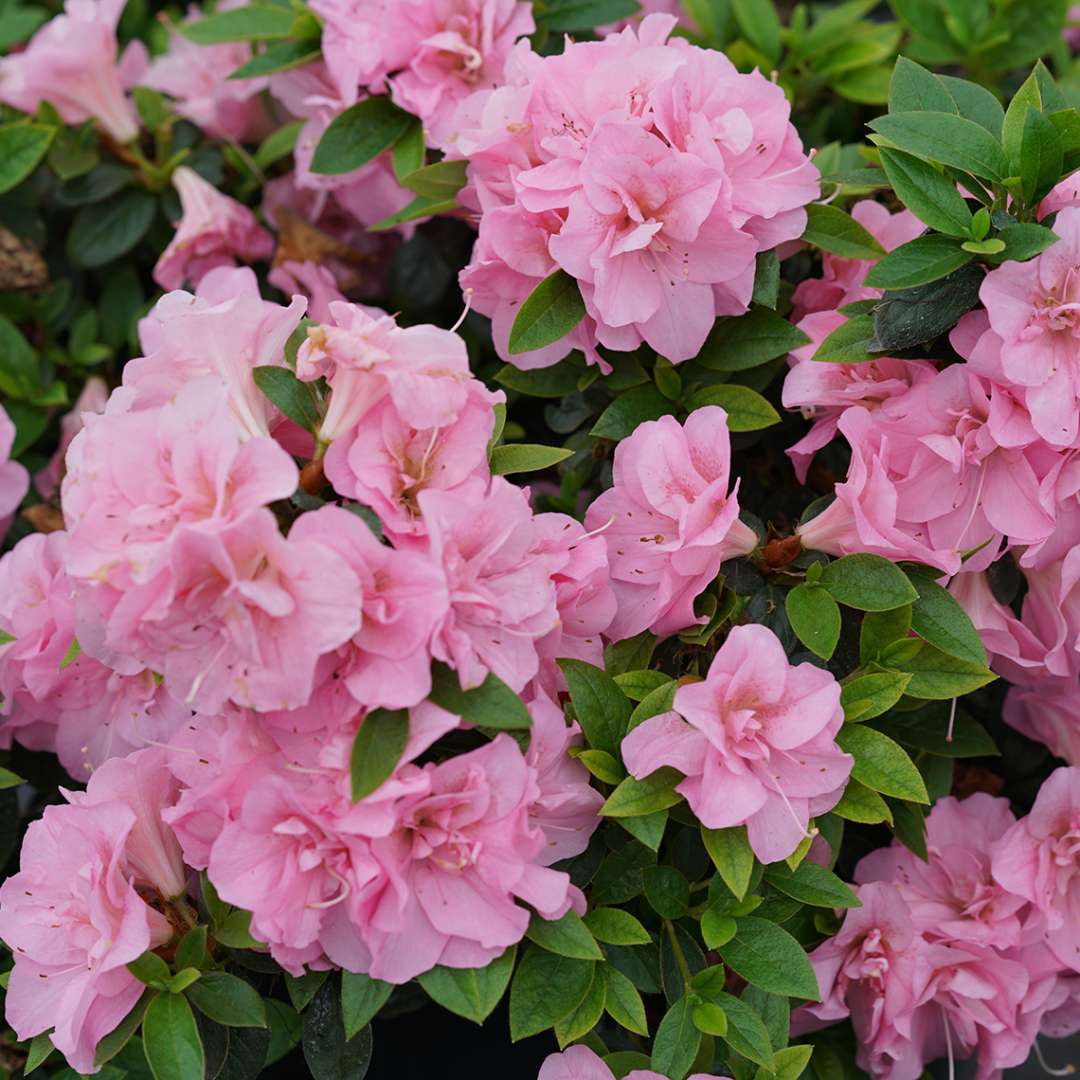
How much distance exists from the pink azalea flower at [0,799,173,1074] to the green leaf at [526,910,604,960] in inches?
10.3

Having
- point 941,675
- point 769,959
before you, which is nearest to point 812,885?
point 769,959

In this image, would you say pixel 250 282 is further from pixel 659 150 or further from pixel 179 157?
pixel 659 150

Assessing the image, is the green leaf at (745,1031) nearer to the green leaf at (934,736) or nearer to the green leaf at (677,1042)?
the green leaf at (677,1042)

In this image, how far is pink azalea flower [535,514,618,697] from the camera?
37.9 inches

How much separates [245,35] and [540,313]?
1.89 feet

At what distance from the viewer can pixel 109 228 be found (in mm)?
1569

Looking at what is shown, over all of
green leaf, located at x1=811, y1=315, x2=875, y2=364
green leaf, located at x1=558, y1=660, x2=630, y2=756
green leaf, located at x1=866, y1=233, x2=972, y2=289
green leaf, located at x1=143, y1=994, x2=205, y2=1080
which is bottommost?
green leaf, located at x1=143, y1=994, x2=205, y2=1080

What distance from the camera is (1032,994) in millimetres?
1153

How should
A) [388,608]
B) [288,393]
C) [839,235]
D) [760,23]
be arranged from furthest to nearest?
[760,23]
[839,235]
[288,393]
[388,608]

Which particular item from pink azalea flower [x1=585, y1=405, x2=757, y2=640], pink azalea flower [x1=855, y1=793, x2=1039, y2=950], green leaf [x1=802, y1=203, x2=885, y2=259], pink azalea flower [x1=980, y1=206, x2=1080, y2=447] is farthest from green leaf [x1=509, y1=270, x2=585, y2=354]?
pink azalea flower [x1=855, y1=793, x2=1039, y2=950]

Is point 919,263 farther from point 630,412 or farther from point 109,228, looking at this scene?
point 109,228

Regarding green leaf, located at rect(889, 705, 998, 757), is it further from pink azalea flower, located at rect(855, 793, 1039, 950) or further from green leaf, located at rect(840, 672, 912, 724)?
green leaf, located at rect(840, 672, 912, 724)

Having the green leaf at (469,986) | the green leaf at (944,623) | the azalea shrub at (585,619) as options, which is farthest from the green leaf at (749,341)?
the green leaf at (469,986)

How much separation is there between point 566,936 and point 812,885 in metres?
0.20
